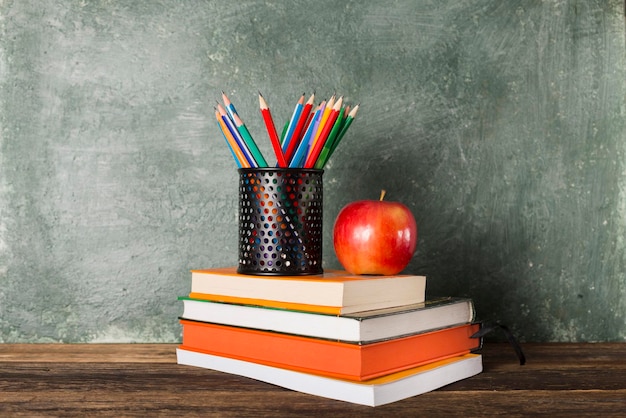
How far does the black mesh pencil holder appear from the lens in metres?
1.00

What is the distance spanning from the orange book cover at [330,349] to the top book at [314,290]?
0.04 metres

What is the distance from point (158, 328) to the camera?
1.29 meters

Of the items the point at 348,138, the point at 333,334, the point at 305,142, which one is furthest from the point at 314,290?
the point at 348,138

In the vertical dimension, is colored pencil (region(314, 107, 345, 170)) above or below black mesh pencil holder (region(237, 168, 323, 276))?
above

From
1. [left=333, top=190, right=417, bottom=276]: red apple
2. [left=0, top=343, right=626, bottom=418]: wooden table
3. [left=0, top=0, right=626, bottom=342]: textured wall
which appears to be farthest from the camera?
[left=0, top=0, right=626, bottom=342]: textured wall

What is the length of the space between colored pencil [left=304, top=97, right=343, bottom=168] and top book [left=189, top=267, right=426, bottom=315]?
17 centimetres

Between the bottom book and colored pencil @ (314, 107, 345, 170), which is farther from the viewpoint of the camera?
colored pencil @ (314, 107, 345, 170)

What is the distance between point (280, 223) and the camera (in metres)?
1.01

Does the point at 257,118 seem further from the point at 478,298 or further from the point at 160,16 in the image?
the point at 478,298

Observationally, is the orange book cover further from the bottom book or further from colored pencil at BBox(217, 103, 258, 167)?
colored pencil at BBox(217, 103, 258, 167)

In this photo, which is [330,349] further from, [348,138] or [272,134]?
[348,138]

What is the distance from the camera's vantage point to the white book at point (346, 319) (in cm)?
86

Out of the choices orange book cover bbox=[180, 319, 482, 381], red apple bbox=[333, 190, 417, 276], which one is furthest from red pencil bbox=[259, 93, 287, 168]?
orange book cover bbox=[180, 319, 482, 381]

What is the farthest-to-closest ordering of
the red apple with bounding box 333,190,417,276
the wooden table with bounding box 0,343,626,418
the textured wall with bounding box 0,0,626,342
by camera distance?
the textured wall with bounding box 0,0,626,342 < the red apple with bounding box 333,190,417,276 < the wooden table with bounding box 0,343,626,418
